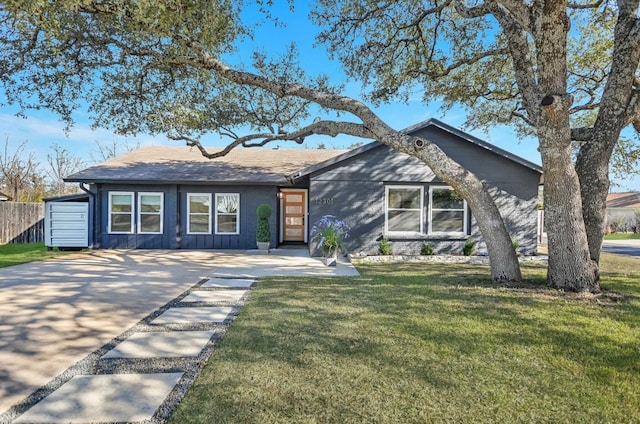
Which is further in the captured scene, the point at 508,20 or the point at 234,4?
the point at 234,4

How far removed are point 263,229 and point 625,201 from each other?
142ft

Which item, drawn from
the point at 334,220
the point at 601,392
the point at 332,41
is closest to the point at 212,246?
the point at 334,220

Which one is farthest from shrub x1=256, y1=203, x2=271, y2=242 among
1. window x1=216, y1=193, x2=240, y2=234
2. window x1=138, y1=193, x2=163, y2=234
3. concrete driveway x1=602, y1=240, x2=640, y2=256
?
concrete driveway x1=602, y1=240, x2=640, y2=256

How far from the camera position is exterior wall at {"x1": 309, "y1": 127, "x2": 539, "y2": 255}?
10977 mm

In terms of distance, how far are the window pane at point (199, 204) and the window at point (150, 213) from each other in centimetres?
109

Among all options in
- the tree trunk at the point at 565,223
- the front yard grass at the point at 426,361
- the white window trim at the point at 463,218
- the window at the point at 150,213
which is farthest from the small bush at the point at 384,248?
the window at the point at 150,213

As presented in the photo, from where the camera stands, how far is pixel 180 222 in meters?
12.5

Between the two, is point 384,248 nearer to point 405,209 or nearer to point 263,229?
point 405,209

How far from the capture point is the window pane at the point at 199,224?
1256 centimetres

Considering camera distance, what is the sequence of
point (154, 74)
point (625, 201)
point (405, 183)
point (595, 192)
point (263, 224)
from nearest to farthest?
point (595, 192) < point (154, 74) < point (405, 183) < point (263, 224) < point (625, 201)

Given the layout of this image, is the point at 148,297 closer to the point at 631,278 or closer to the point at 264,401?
the point at 264,401

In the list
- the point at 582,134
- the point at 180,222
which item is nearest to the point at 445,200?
the point at 582,134

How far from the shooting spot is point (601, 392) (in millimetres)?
2598

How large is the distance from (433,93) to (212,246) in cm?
926
